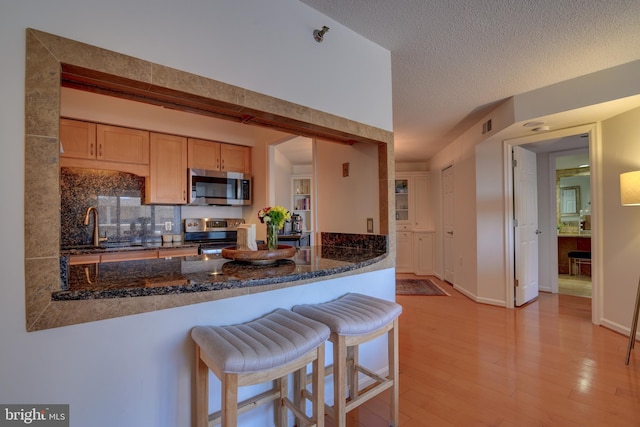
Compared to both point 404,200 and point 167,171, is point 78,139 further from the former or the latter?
point 404,200

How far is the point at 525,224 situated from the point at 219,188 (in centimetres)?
407

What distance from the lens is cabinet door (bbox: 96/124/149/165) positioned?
2934 mm

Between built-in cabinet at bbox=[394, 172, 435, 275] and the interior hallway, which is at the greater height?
built-in cabinet at bbox=[394, 172, 435, 275]

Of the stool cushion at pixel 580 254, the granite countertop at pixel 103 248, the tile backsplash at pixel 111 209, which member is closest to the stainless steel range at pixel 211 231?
the tile backsplash at pixel 111 209

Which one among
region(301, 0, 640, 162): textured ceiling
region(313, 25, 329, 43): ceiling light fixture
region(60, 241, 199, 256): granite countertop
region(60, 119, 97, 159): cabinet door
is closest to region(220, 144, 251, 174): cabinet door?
region(60, 241, 199, 256): granite countertop

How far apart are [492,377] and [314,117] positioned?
2.21 m

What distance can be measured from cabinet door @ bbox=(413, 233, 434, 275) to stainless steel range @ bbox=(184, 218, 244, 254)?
12.0 feet

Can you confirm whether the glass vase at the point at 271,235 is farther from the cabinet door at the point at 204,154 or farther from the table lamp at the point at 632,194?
the table lamp at the point at 632,194

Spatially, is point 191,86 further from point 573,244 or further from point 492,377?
point 573,244

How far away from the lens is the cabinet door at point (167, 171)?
3217mm

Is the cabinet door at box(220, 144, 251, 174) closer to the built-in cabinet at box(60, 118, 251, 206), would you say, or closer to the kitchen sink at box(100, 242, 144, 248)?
the built-in cabinet at box(60, 118, 251, 206)

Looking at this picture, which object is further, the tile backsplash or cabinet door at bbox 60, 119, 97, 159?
the tile backsplash

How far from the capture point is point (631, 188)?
7.42ft

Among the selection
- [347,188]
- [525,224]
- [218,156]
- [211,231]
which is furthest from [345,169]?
[525,224]
